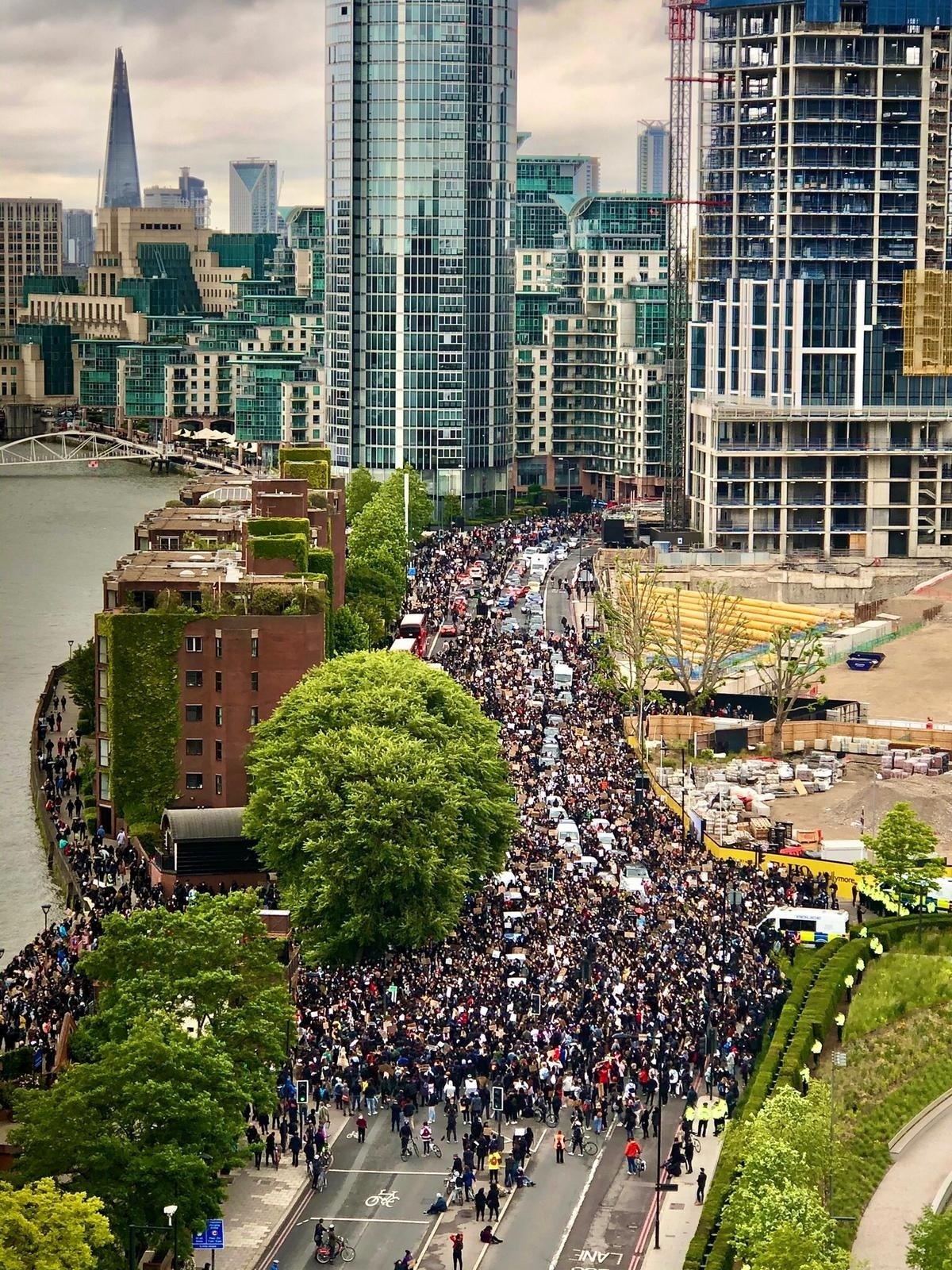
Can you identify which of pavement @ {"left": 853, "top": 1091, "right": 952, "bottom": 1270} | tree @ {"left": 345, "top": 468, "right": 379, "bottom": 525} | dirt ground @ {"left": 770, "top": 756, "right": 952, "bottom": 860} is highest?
tree @ {"left": 345, "top": 468, "right": 379, "bottom": 525}

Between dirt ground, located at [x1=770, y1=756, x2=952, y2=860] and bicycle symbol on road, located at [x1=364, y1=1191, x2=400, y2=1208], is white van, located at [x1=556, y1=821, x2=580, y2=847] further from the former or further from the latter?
bicycle symbol on road, located at [x1=364, y1=1191, x2=400, y2=1208]

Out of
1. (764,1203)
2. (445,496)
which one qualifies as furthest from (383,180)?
(764,1203)

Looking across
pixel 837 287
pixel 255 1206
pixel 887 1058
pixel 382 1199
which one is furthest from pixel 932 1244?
pixel 837 287

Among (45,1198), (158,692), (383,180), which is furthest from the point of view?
(383,180)

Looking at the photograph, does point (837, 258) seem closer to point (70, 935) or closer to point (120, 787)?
point (120, 787)

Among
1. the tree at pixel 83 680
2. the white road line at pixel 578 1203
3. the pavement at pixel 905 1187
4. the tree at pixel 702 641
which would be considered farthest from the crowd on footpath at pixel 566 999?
the tree at pixel 83 680

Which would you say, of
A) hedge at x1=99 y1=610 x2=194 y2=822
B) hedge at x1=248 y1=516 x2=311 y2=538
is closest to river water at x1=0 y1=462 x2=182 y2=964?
hedge at x1=99 y1=610 x2=194 y2=822
